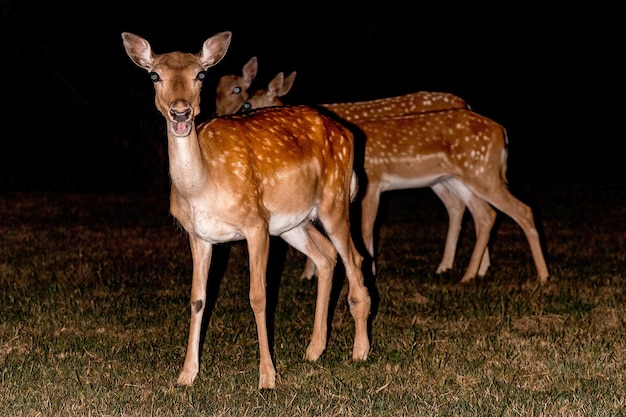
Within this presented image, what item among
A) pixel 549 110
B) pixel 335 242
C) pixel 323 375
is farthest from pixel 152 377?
pixel 549 110

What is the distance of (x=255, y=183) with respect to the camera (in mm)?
5691

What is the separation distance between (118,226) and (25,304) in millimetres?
4134

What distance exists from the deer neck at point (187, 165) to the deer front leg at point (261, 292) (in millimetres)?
371

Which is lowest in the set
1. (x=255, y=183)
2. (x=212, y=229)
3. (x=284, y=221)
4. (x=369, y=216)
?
(x=369, y=216)

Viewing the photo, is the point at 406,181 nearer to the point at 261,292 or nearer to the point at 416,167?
the point at 416,167

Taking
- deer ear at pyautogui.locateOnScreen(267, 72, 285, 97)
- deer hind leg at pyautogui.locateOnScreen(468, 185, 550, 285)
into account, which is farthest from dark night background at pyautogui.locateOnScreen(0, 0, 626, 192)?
deer hind leg at pyautogui.locateOnScreen(468, 185, 550, 285)

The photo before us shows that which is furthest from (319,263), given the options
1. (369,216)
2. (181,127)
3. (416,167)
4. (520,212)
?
(520,212)

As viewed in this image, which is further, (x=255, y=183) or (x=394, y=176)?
(x=394, y=176)

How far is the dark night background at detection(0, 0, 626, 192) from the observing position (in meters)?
17.2

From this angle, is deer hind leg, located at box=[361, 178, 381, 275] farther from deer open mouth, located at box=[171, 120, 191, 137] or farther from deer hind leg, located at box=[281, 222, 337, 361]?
deer open mouth, located at box=[171, 120, 191, 137]

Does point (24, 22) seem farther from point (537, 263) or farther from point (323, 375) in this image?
point (323, 375)

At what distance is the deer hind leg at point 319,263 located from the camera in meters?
6.21

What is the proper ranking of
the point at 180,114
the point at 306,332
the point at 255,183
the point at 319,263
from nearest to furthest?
1. the point at 180,114
2. the point at 255,183
3. the point at 319,263
4. the point at 306,332

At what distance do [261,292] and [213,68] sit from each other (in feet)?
38.0
